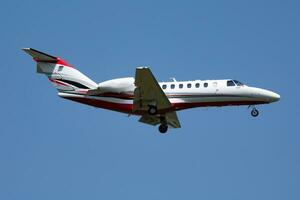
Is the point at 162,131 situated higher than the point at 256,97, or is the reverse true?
the point at 256,97

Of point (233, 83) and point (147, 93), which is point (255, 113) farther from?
point (147, 93)

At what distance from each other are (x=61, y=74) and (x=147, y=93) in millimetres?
6069

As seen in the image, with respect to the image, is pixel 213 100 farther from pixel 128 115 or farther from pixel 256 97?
pixel 128 115

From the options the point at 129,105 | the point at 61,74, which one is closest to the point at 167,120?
the point at 129,105

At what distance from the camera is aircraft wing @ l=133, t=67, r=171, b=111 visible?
984 inches

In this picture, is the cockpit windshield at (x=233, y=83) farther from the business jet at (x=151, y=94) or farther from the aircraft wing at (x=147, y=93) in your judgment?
the aircraft wing at (x=147, y=93)

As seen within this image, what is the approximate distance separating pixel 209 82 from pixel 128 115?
5037 millimetres

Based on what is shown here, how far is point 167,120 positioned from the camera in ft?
97.0

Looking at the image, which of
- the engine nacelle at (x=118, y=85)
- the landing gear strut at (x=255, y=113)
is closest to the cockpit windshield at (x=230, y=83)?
the landing gear strut at (x=255, y=113)

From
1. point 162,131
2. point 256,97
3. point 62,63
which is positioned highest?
point 62,63

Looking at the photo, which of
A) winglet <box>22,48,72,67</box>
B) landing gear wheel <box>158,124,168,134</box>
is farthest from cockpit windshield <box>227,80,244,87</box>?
winglet <box>22,48,72,67</box>

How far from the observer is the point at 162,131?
29.6 metres

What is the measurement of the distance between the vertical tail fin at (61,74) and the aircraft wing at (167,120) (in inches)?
140

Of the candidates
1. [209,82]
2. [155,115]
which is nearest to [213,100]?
[209,82]
